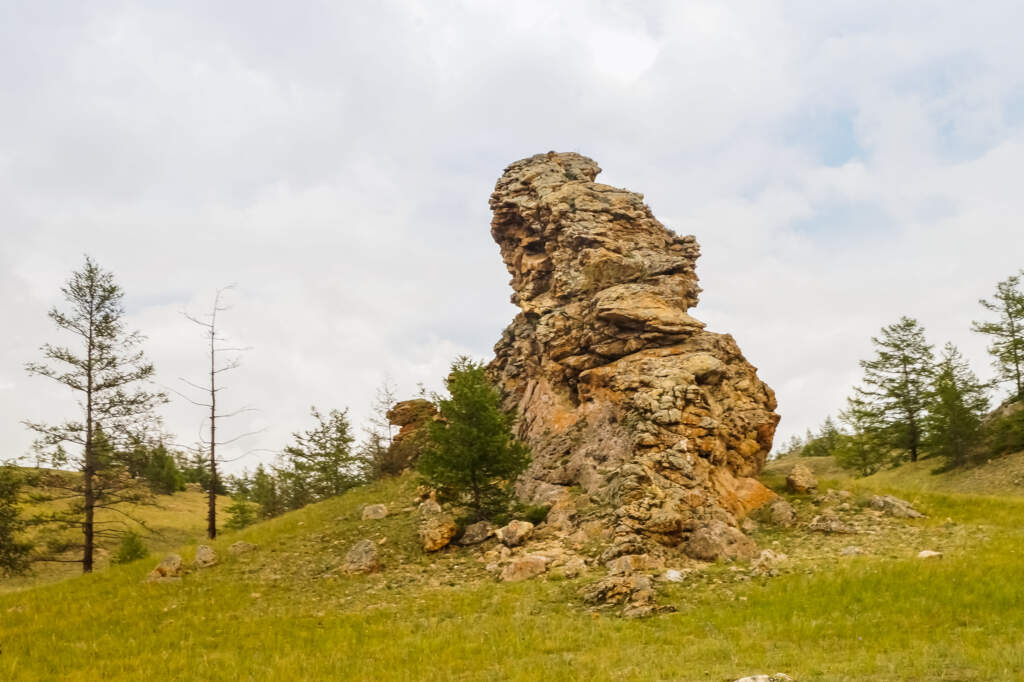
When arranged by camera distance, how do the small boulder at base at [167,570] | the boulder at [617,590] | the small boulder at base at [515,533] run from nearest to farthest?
the boulder at [617,590], the small boulder at base at [515,533], the small boulder at base at [167,570]

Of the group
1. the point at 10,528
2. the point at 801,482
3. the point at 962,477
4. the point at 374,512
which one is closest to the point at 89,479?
the point at 10,528

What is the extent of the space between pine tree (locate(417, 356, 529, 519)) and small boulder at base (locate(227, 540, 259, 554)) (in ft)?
28.3

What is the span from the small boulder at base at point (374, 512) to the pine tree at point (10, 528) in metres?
15.3

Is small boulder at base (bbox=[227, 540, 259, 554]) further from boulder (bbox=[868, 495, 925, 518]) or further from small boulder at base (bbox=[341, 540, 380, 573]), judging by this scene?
boulder (bbox=[868, 495, 925, 518])

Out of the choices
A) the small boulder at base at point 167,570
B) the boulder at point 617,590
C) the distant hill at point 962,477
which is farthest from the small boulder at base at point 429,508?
the distant hill at point 962,477

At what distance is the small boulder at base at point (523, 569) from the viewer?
19781 mm

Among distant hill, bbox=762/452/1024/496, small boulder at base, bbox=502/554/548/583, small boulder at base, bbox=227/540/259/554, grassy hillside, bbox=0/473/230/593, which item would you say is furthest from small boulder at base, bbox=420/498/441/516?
distant hill, bbox=762/452/1024/496

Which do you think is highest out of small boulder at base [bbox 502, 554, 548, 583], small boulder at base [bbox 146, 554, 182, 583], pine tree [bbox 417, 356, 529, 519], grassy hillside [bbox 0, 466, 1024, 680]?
pine tree [bbox 417, 356, 529, 519]

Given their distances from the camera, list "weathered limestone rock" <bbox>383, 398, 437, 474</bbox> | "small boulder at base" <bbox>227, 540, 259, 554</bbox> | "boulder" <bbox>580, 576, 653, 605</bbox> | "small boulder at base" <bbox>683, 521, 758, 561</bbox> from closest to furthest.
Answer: "boulder" <bbox>580, 576, 653, 605</bbox> → "small boulder at base" <bbox>683, 521, 758, 561</bbox> → "small boulder at base" <bbox>227, 540, 259, 554</bbox> → "weathered limestone rock" <bbox>383, 398, 437, 474</bbox>

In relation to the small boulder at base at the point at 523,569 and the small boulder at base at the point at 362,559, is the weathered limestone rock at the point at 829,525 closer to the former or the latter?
the small boulder at base at the point at 523,569

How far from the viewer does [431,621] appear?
52.9 feet

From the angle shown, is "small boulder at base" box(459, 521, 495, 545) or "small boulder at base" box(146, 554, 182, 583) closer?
"small boulder at base" box(146, 554, 182, 583)

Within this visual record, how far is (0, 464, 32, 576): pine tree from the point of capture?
28.8 meters

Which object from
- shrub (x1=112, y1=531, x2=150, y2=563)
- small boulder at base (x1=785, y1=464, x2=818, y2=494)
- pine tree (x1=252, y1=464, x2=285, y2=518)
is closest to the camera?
small boulder at base (x1=785, y1=464, x2=818, y2=494)
